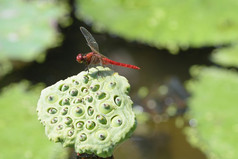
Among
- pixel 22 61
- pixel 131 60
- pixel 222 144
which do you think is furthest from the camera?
pixel 131 60

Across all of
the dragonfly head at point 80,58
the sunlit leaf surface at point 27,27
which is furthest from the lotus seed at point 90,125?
the sunlit leaf surface at point 27,27

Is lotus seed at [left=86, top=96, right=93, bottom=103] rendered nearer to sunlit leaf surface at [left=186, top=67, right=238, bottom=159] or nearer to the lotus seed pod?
the lotus seed pod

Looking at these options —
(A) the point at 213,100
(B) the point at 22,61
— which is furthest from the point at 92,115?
(B) the point at 22,61

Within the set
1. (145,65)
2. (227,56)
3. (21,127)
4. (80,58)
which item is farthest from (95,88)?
(227,56)

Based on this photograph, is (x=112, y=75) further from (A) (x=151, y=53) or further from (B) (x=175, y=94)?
(A) (x=151, y=53)

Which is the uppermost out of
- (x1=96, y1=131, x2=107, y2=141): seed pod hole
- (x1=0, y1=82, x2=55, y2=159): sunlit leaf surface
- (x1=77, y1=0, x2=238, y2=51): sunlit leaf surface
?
(x1=96, y1=131, x2=107, y2=141): seed pod hole

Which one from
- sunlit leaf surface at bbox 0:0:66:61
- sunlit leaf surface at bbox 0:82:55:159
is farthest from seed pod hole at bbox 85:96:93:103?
sunlit leaf surface at bbox 0:0:66:61
